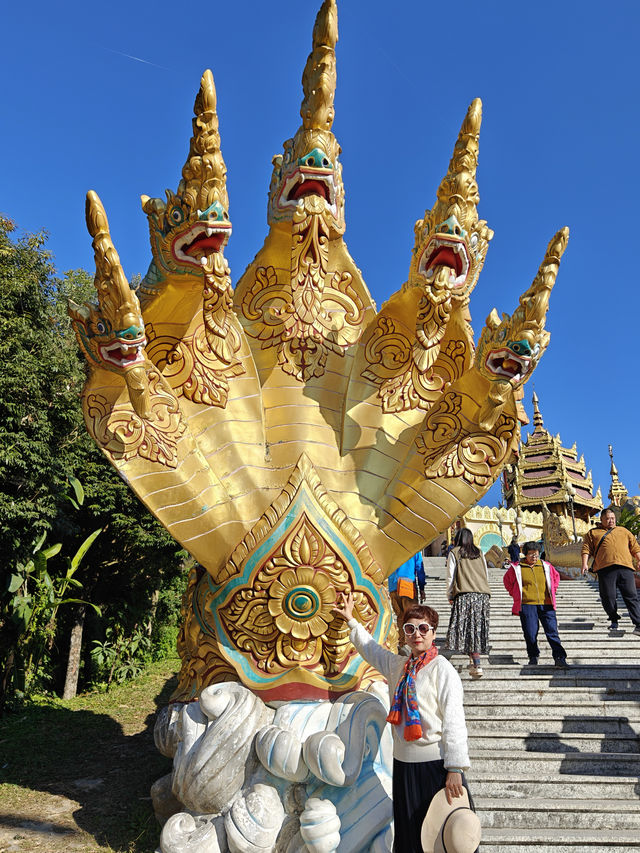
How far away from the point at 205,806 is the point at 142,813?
159cm

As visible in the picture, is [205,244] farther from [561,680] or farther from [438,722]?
[561,680]

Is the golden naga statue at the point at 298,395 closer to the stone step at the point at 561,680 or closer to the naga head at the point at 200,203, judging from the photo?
the naga head at the point at 200,203

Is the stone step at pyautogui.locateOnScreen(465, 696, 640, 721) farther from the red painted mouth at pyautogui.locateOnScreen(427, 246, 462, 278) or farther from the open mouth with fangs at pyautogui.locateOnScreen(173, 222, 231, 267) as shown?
the open mouth with fangs at pyautogui.locateOnScreen(173, 222, 231, 267)

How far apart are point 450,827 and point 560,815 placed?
1.88 metres

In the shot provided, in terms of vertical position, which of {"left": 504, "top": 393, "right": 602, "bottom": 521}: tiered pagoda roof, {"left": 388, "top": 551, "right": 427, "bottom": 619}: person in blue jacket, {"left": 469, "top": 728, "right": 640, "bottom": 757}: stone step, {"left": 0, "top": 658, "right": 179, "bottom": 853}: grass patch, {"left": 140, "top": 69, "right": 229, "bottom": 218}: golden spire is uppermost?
{"left": 504, "top": 393, "right": 602, "bottom": 521}: tiered pagoda roof

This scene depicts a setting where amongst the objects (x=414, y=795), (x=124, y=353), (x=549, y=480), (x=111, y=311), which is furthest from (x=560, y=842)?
(x=549, y=480)

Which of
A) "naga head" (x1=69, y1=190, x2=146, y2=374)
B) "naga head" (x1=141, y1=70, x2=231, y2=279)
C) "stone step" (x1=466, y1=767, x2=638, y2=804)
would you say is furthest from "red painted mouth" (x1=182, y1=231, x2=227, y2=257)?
"stone step" (x1=466, y1=767, x2=638, y2=804)

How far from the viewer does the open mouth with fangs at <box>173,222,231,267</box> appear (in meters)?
4.71

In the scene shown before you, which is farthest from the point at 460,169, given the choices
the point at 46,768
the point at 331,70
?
the point at 46,768

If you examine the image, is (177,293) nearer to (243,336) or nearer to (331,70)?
(243,336)

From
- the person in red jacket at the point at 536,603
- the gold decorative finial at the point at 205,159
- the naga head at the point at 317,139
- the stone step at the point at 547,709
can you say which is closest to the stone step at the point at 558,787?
the stone step at the point at 547,709

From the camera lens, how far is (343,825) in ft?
13.2

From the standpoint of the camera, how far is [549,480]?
27.8m

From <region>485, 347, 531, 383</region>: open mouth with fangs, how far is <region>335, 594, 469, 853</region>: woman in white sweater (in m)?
2.00
